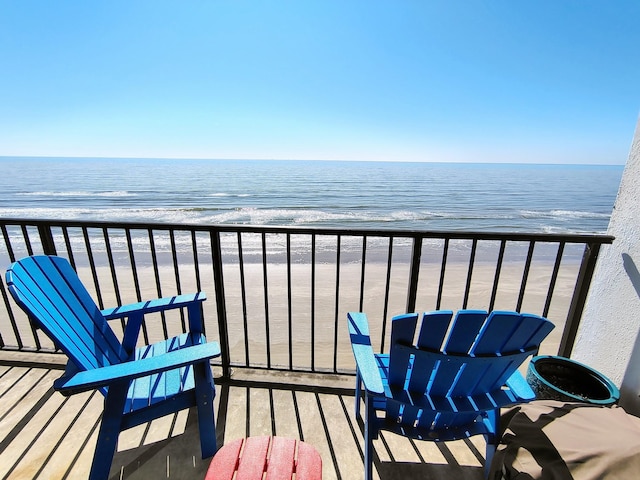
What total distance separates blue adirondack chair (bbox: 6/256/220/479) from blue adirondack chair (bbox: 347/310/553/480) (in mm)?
707

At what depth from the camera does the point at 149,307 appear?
1499 mm

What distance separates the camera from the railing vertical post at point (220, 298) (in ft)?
5.92

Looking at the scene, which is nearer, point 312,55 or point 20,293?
point 20,293

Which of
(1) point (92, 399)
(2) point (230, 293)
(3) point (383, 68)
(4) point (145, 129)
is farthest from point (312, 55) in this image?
(4) point (145, 129)

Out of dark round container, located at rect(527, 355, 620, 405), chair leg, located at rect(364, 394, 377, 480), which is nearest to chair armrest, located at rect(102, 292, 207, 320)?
chair leg, located at rect(364, 394, 377, 480)

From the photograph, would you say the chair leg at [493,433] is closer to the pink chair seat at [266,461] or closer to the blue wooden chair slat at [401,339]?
the blue wooden chair slat at [401,339]

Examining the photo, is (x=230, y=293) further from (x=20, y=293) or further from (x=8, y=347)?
(x=20, y=293)

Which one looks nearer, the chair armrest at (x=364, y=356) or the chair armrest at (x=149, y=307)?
the chair armrest at (x=364, y=356)

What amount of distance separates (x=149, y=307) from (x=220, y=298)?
474mm

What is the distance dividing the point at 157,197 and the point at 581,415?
18.4 meters

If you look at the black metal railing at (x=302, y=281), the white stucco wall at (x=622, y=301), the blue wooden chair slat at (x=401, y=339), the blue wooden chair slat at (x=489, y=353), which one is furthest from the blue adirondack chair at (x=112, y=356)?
the white stucco wall at (x=622, y=301)

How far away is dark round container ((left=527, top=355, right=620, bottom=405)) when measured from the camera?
1440 millimetres

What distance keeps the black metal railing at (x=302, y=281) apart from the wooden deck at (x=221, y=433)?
23 centimetres

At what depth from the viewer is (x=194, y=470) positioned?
134 centimetres
